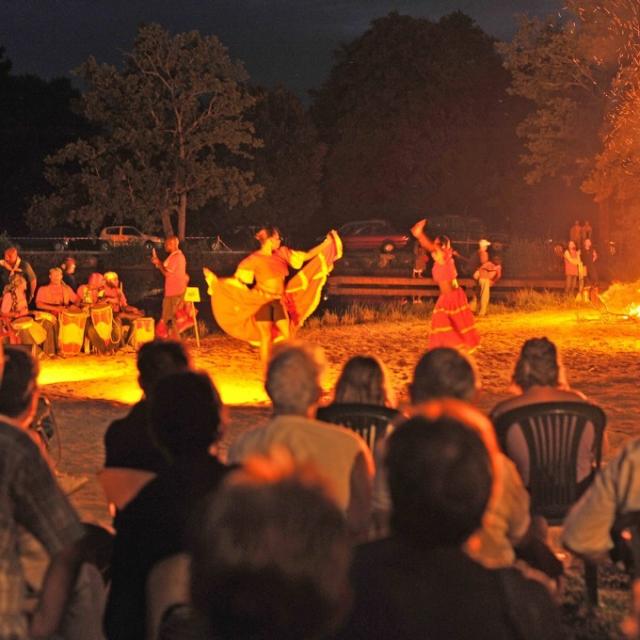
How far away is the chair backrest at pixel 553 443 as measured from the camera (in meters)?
5.65

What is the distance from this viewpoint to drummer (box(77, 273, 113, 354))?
16.5 meters

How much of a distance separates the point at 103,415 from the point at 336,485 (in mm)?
7532

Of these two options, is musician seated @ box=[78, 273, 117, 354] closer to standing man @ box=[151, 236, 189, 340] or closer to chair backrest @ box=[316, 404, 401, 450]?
standing man @ box=[151, 236, 189, 340]

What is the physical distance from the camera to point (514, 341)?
59.4ft

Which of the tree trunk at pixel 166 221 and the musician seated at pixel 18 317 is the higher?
the tree trunk at pixel 166 221

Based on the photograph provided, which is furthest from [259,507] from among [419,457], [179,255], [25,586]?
[179,255]

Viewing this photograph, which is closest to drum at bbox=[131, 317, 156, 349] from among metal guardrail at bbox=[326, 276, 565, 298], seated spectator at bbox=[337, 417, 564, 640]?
metal guardrail at bbox=[326, 276, 565, 298]

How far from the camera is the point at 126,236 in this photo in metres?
47.3

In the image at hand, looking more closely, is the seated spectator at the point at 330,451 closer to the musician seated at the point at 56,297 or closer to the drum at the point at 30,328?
the drum at the point at 30,328

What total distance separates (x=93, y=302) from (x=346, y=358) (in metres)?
3.91

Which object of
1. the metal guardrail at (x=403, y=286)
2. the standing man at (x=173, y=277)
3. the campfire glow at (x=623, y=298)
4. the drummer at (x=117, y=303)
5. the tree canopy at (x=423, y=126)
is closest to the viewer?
the standing man at (x=173, y=277)

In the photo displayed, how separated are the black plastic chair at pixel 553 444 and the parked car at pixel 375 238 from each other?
37654 millimetres

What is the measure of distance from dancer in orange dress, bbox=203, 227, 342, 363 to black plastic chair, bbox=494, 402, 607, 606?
7.80 m

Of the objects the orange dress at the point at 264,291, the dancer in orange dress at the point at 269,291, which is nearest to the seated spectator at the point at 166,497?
the dancer in orange dress at the point at 269,291
